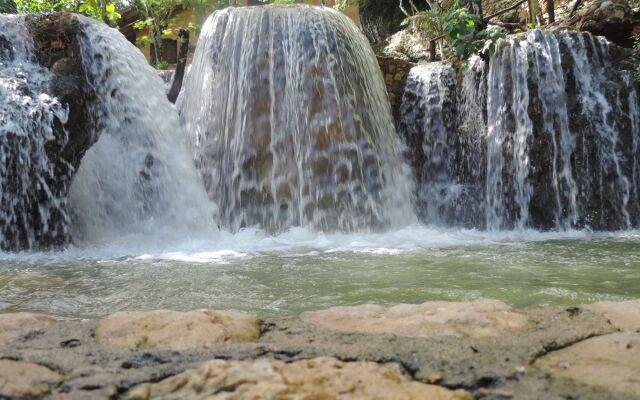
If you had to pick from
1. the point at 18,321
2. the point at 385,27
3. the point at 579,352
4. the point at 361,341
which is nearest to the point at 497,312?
the point at 579,352

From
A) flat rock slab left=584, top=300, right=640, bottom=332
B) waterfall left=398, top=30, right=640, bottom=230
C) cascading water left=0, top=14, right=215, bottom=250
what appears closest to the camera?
flat rock slab left=584, top=300, right=640, bottom=332

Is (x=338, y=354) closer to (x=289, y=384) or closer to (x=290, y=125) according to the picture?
(x=289, y=384)

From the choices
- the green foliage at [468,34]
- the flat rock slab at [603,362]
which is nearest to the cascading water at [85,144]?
the green foliage at [468,34]

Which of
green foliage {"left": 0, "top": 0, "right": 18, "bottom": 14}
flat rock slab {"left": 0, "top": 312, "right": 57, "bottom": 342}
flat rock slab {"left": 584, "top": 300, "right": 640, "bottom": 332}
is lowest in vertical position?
flat rock slab {"left": 584, "top": 300, "right": 640, "bottom": 332}

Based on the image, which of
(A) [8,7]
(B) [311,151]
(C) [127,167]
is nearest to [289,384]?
(B) [311,151]

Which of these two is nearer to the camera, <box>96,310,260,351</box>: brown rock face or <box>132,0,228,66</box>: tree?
<box>96,310,260,351</box>: brown rock face

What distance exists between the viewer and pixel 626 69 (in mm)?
8688

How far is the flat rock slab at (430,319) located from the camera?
201 centimetres

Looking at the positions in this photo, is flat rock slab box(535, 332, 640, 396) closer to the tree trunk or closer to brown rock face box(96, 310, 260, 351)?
brown rock face box(96, 310, 260, 351)

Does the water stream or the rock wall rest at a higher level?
the rock wall

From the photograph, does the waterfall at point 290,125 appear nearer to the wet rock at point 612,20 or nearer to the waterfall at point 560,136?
the waterfall at point 560,136

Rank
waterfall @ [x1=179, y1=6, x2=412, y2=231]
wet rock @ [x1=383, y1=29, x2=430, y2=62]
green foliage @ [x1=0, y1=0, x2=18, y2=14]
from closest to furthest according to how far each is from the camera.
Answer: waterfall @ [x1=179, y1=6, x2=412, y2=231]
green foliage @ [x1=0, y1=0, x2=18, y2=14]
wet rock @ [x1=383, y1=29, x2=430, y2=62]

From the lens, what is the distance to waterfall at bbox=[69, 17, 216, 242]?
788 centimetres

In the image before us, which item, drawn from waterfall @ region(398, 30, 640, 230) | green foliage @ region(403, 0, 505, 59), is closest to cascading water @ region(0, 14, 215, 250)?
green foliage @ region(403, 0, 505, 59)
